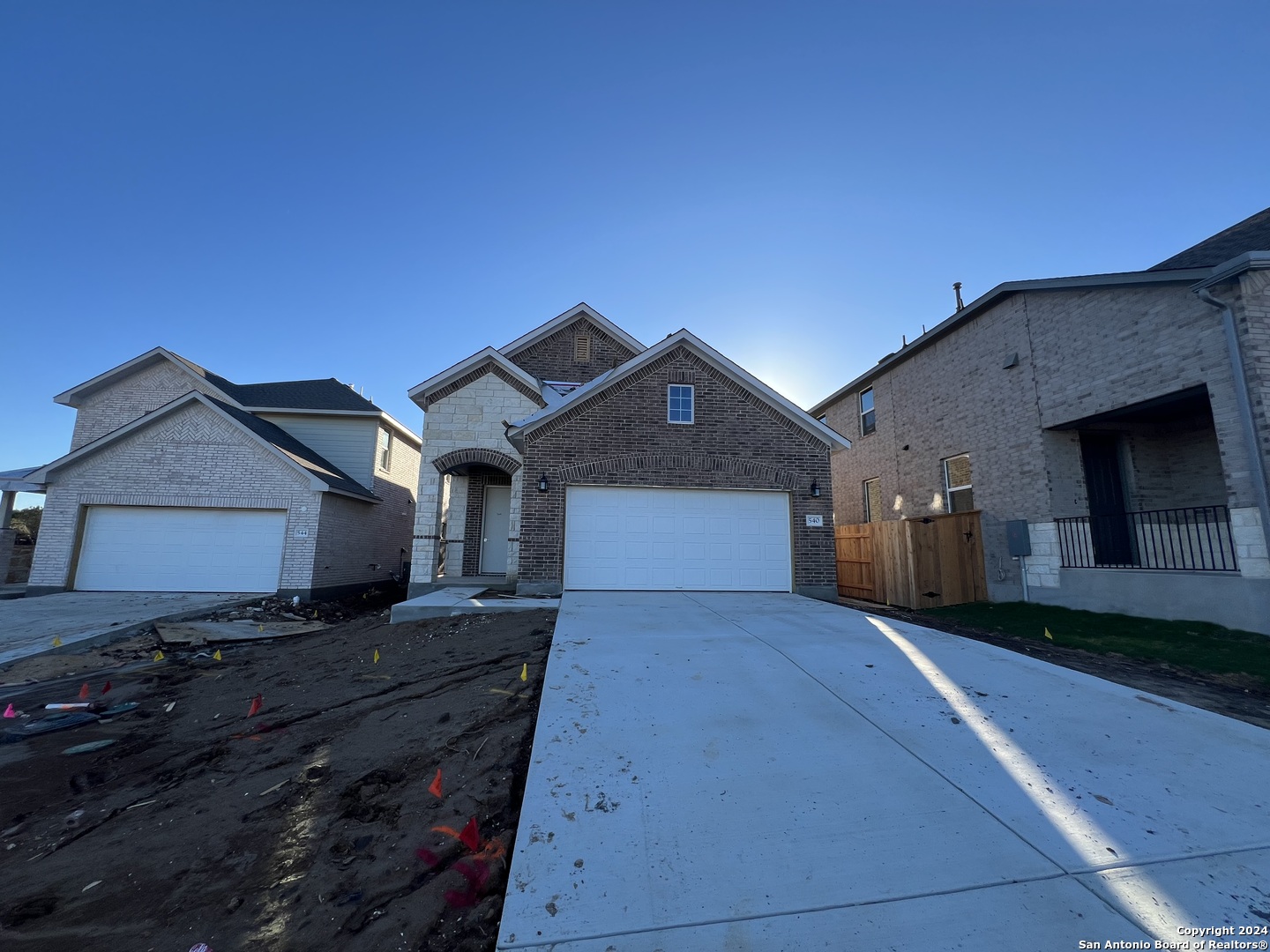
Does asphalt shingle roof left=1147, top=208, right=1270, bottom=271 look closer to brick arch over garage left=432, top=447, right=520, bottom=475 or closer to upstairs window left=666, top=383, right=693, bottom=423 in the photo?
upstairs window left=666, top=383, right=693, bottom=423

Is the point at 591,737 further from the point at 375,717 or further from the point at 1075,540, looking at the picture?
the point at 1075,540

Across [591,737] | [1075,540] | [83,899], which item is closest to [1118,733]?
[591,737]

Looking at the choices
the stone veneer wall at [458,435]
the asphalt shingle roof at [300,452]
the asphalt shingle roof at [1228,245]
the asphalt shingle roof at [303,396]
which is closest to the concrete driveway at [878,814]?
the stone veneer wall at [458,435]

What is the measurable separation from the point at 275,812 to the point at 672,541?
Answer: 8.45 meters

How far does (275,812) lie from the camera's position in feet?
11.1

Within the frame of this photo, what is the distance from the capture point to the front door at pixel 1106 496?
37.5 ft

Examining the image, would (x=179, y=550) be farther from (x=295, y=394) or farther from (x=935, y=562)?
(x=935, y=562)

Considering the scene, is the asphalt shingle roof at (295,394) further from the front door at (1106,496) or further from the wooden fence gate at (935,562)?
the front door at (1106,496)

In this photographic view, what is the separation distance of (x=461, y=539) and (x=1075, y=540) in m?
14.0

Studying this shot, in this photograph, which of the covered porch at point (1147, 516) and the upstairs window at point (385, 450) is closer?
the covered porch at point (1147, 516)

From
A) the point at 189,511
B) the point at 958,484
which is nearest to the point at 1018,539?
the point at 958,484

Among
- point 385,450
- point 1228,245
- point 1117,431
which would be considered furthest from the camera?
point 385,450

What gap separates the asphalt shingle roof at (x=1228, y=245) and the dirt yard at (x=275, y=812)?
1346cm

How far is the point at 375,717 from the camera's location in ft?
15.9
